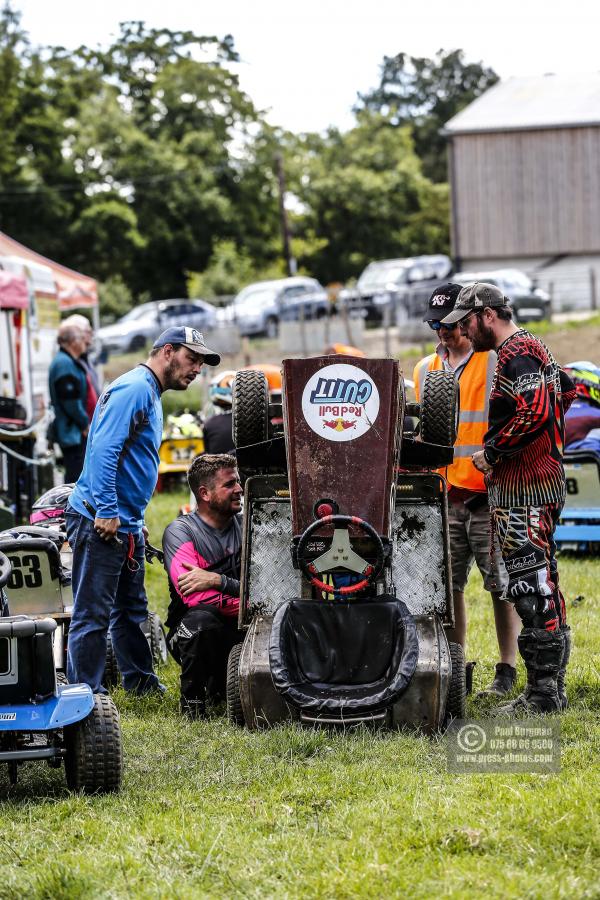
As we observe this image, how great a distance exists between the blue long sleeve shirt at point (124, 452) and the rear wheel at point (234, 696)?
0.83m

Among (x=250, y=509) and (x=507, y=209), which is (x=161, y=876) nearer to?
(x=250, y=509)

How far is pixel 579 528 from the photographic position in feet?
32.2

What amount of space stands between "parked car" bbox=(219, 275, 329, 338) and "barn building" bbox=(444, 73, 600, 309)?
36.8 ft

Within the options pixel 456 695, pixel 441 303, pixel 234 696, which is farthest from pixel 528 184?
pixel 234 696

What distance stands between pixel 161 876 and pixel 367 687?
A: 1.75m

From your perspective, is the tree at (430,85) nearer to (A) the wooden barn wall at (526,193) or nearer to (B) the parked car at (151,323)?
(A) the wooden barn wall at (526,193)

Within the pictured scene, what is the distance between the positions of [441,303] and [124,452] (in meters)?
1.79

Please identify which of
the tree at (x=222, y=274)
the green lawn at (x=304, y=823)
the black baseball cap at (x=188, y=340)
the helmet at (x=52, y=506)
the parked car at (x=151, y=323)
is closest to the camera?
the green lawn at (x=304, y=823)

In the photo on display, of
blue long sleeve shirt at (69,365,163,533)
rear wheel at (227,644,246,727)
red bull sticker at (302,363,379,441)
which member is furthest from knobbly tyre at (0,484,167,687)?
red bull sticker at (302,363,379,441)

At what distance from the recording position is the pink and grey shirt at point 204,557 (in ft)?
20.7

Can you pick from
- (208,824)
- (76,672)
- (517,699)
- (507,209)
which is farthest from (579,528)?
(507,209)

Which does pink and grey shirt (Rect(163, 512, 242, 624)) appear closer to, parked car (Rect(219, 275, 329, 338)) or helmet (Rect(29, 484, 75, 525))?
helmet (Rect(29, 484, 75, 525))

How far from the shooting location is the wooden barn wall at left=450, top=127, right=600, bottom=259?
4325 cm

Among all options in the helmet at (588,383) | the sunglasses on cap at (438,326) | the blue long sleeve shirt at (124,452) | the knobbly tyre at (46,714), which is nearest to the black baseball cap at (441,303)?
the sunglasses on cap at (438,326)
